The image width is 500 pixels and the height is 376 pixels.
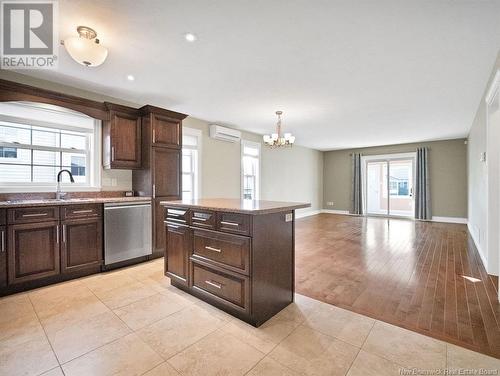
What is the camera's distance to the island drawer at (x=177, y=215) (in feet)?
7.99

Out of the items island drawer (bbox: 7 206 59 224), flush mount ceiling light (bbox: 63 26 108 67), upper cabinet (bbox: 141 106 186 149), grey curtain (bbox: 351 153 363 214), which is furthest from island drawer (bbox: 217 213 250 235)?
grey curtain (bbox: 351 153 363 214)

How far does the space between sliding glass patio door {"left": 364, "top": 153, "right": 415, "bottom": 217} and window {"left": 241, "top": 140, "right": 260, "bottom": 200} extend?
452cm

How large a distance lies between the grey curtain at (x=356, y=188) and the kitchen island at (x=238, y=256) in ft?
23.8

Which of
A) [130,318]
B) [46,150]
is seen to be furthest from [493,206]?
[46,150]

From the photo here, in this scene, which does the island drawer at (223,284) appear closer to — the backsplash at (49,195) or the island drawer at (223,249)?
the island drawer at (223,249)

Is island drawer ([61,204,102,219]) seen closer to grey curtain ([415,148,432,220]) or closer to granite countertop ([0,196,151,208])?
granite countertop ([0,196,151,208])

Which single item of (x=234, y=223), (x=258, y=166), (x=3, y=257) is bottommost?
(x=3, y=257)

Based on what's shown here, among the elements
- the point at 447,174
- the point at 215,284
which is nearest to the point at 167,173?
the point at 215,284

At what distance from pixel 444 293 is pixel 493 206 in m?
1.48

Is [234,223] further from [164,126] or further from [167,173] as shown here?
[164,126]

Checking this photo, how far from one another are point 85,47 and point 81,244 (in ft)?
7.32

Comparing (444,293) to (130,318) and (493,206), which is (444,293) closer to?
(493,206)

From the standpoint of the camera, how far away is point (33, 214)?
2637 millimetres

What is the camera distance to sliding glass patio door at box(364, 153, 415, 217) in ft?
26.6
